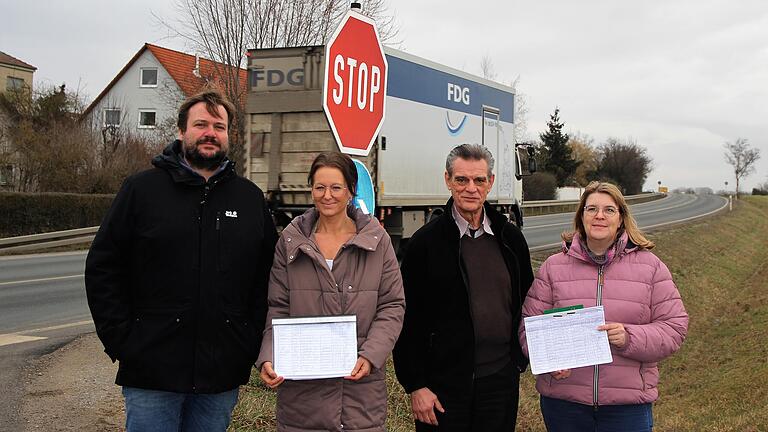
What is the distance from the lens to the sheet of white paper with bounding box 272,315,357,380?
9.82ft

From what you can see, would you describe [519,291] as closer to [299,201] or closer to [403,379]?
[403,379]

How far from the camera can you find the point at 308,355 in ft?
9.88

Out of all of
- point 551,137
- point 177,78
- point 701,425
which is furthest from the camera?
point 551,137

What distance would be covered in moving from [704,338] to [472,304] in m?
11.2

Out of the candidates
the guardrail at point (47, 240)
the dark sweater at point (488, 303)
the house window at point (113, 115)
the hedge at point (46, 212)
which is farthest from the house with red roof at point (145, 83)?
the dark sweater at point (488, 303)

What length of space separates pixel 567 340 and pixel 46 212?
65.4 ft

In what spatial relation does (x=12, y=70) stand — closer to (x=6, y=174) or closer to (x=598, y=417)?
(x=6, y=174)

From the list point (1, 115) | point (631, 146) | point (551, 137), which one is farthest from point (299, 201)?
point (631, 146)

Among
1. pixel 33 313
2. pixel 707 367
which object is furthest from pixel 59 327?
pixel 707 367

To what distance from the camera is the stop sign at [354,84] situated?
365 centimetres

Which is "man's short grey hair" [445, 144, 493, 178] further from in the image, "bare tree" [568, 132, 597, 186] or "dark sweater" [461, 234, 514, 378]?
"bare tree" [568, 132, 597, 186]

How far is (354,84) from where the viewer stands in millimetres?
3826

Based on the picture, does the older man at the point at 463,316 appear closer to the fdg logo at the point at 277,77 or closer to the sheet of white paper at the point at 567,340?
the sheet of white paper at the point at 567,340

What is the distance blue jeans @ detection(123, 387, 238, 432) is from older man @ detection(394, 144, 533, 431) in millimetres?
863
